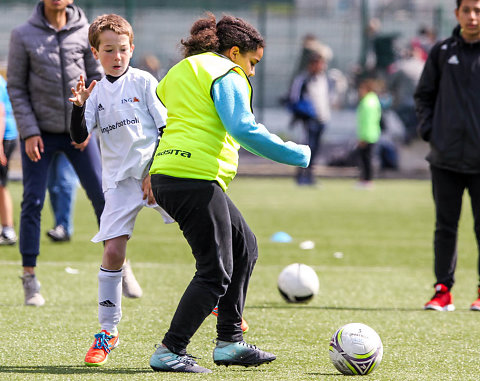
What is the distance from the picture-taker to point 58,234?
31.1ft

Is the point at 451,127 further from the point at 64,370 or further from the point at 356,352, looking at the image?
the point at 64,370

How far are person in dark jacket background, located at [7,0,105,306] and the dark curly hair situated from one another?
1.92 meters

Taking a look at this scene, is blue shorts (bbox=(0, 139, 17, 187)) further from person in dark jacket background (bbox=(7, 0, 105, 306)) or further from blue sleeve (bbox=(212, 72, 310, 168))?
blue sleeve (bbox=(212, 72, 310, 168))

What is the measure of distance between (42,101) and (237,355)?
8.73 ft

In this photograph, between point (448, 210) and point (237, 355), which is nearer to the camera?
point (237, 355)

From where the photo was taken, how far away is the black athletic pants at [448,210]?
6305 millimetres

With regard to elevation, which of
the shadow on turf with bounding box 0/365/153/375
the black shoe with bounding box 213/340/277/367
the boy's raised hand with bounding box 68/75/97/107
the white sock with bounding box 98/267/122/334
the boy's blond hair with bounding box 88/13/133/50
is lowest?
the shadow on turf with bounding box 0/365/153/375

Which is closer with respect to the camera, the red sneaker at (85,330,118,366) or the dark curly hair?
the dark curly hair

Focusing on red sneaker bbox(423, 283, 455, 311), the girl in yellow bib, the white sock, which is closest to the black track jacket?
red sneaker bbox(423, 283, 455, 311)

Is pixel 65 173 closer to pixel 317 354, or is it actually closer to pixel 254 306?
pixel 254 306

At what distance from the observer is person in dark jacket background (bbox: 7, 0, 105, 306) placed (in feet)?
20.3

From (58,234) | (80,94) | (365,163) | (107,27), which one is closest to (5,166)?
(58,234)

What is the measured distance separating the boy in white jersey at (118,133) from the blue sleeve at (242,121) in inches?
35.0

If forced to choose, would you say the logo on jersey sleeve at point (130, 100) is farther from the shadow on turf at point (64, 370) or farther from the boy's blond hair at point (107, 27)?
the shadow on turf at point (64, 370)
